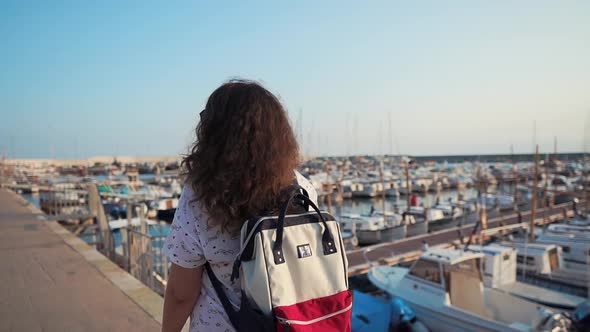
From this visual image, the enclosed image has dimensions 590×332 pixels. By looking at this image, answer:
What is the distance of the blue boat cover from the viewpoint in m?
7.18

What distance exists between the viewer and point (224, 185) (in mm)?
1251

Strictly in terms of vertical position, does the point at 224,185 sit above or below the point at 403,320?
above

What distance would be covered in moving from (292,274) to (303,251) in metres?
0.08

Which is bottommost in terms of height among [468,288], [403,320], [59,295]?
[403,320]

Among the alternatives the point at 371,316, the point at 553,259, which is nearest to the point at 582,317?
the point at 371,316

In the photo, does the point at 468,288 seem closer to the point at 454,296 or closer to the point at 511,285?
the point at 454,296

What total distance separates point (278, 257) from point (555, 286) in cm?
1377

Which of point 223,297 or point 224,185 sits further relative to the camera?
point 223,297

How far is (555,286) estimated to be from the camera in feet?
37.8

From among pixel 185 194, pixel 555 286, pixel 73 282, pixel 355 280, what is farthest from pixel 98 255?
pixel 555 286

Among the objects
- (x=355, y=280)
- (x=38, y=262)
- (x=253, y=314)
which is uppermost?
(x=253, y=314)

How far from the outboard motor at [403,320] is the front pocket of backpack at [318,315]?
7.14 metres

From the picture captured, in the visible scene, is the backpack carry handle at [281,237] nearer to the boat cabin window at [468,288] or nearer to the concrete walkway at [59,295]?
the concrete walkway at [59,295]

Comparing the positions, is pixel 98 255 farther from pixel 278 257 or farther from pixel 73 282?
pixel 278 257
